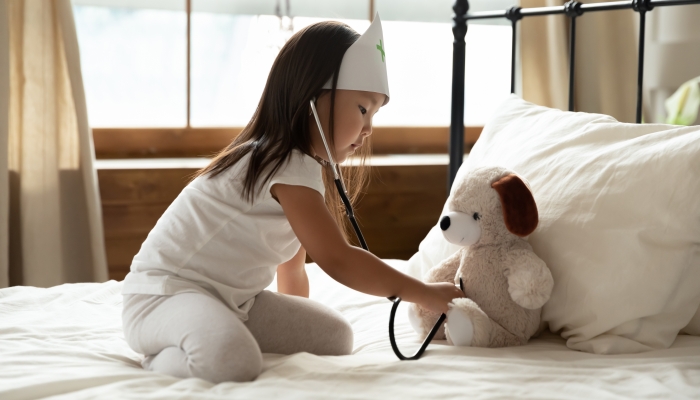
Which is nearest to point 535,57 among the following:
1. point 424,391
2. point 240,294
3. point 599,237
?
point 599,237

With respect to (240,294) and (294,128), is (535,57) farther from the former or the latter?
(240,294)

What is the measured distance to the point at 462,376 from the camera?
0.91m

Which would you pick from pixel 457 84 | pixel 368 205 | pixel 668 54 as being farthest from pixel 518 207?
pixel 668 54

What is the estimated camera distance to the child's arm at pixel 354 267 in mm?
1053

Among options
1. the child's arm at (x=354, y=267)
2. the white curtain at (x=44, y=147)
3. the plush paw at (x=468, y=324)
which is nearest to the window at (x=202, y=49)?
the white curtain at (x=44, y=147)

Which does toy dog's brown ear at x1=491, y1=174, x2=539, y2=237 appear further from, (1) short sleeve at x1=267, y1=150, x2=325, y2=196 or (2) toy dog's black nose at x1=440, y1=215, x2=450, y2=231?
(1) short sleeve at x1=267, y1=150, x2=325, y2=196

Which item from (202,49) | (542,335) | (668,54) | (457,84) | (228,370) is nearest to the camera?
(228,370)

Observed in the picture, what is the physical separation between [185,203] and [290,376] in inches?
15.6

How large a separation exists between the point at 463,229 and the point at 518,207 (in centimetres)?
9

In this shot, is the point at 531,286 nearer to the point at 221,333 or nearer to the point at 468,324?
the point at 468,324

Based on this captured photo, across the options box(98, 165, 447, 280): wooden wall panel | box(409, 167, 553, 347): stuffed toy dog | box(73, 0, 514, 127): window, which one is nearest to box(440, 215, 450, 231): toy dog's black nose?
box(409, 167, 553, 347): stuffed toy dog

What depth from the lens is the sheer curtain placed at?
2.28 metres

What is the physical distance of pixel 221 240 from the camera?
1124 millimetres

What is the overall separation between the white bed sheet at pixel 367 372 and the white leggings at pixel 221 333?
1.3 inches
